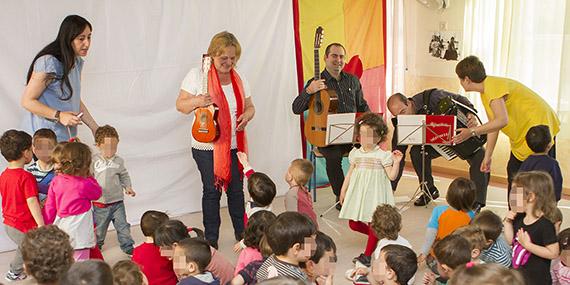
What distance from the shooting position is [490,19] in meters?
7.00

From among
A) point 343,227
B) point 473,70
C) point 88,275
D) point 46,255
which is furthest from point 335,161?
point 88,275

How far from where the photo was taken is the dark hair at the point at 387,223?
3.94 meters

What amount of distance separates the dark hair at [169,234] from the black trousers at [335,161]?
2.82 meters

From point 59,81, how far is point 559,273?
3.17m

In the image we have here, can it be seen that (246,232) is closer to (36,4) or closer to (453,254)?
(453,254)

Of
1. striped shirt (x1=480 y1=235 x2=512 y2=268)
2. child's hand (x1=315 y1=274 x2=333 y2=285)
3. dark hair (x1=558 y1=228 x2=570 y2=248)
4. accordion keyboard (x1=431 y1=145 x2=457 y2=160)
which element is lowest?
accordion keyboard (x1=431 y1=145 x2=457 y2=160)

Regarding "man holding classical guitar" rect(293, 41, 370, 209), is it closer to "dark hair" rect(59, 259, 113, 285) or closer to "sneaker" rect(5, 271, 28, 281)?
"sneaker" rect(5, 271, 28, 281)

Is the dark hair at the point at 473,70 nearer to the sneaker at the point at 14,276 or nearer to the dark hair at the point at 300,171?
the dark hair at the point at 300,171

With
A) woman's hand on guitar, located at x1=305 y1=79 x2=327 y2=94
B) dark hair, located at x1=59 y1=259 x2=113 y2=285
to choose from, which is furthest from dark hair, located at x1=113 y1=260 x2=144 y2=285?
woman's hand on guitar, located at x1=305 y1=79 x2=327 y2=94

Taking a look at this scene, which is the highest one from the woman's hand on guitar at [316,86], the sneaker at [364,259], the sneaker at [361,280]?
the woman's hand on guitar at [316,86]

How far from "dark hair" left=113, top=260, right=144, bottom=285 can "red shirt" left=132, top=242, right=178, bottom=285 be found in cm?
71

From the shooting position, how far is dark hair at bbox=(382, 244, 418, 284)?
3062 mm

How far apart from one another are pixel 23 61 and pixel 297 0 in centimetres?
247

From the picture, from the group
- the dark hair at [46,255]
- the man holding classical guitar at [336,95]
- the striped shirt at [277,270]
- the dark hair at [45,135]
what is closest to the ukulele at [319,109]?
the man holding classical guitar at [336,95]
